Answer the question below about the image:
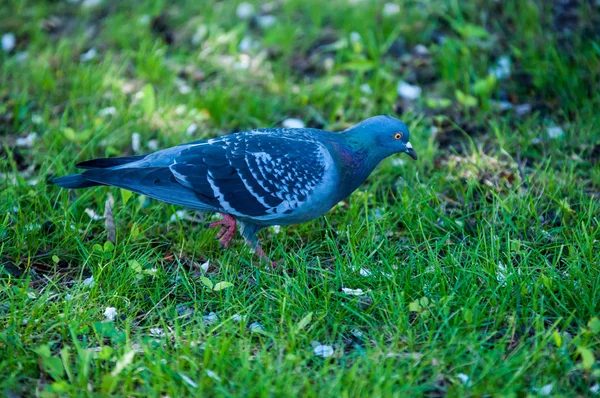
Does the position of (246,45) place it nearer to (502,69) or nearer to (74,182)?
(502,69)

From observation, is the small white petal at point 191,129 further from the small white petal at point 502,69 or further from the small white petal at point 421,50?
the small white petal at point 502,69

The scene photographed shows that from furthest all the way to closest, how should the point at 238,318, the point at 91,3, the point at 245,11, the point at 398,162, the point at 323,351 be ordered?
the point at 91,3 < the point at 245,11 < the point at 398,162 < the point at 238,318 < the point at 323,351

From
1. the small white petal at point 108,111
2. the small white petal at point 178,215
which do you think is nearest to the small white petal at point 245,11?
the small white petal at point 108,111

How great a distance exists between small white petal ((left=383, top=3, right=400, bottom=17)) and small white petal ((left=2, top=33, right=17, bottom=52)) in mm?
3640

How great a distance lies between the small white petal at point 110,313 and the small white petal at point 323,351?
111cm

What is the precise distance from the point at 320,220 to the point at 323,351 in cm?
129

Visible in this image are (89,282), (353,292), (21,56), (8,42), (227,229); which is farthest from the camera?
(8,42)

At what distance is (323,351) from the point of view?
328 centimetres

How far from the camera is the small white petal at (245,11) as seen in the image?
685 centimetres

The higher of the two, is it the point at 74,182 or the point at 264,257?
the point at 74,182

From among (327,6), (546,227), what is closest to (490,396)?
(546,227)

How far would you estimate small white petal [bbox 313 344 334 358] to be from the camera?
10.7 feet

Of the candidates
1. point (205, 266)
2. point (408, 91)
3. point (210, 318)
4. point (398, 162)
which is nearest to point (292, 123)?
point (398, 162)

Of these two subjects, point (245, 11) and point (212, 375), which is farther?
point (245, 11)
